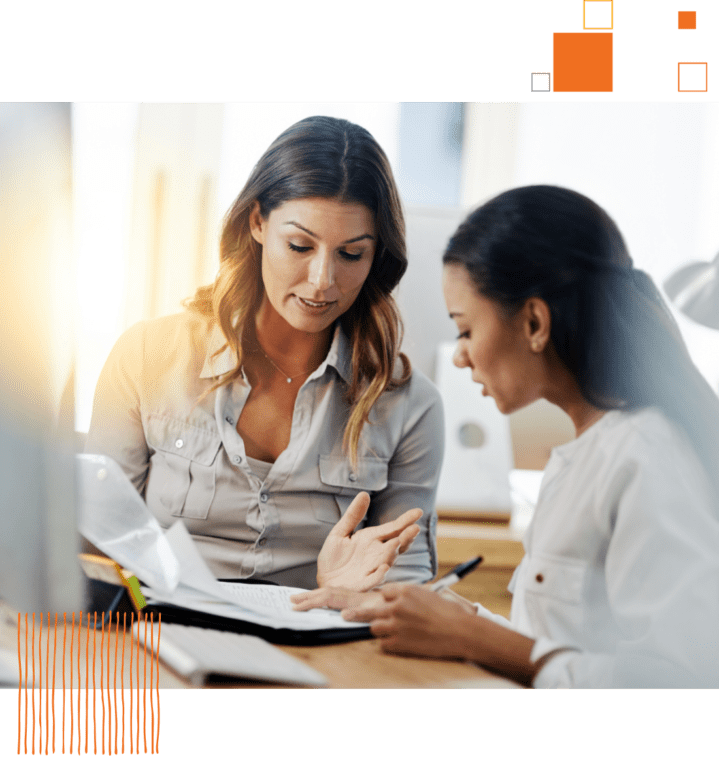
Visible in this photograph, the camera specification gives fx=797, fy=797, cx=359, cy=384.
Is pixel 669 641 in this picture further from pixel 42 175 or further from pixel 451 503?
pixel 42 175

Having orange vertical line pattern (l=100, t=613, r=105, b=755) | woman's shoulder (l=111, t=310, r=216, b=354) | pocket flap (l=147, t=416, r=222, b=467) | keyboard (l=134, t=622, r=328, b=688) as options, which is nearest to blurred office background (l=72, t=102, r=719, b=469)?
woman's shoulder (l=111, t=310, r=216, b=354)

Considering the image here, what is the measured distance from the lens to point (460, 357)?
138cm

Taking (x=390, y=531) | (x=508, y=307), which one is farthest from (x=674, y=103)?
(x=390, y=531)

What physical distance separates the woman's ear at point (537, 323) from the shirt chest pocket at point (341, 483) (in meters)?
0.36

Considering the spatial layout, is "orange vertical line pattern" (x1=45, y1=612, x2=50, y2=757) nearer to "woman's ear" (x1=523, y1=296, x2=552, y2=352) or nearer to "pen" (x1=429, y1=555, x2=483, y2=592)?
"pen" (x1=429, y1=555, x2=483, y2=592)

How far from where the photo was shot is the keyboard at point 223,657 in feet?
3.60

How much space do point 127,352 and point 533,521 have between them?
784 mm

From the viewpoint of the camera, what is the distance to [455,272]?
135 cm

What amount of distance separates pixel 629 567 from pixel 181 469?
2.54ft

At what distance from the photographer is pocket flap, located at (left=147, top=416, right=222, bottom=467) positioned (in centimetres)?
143
